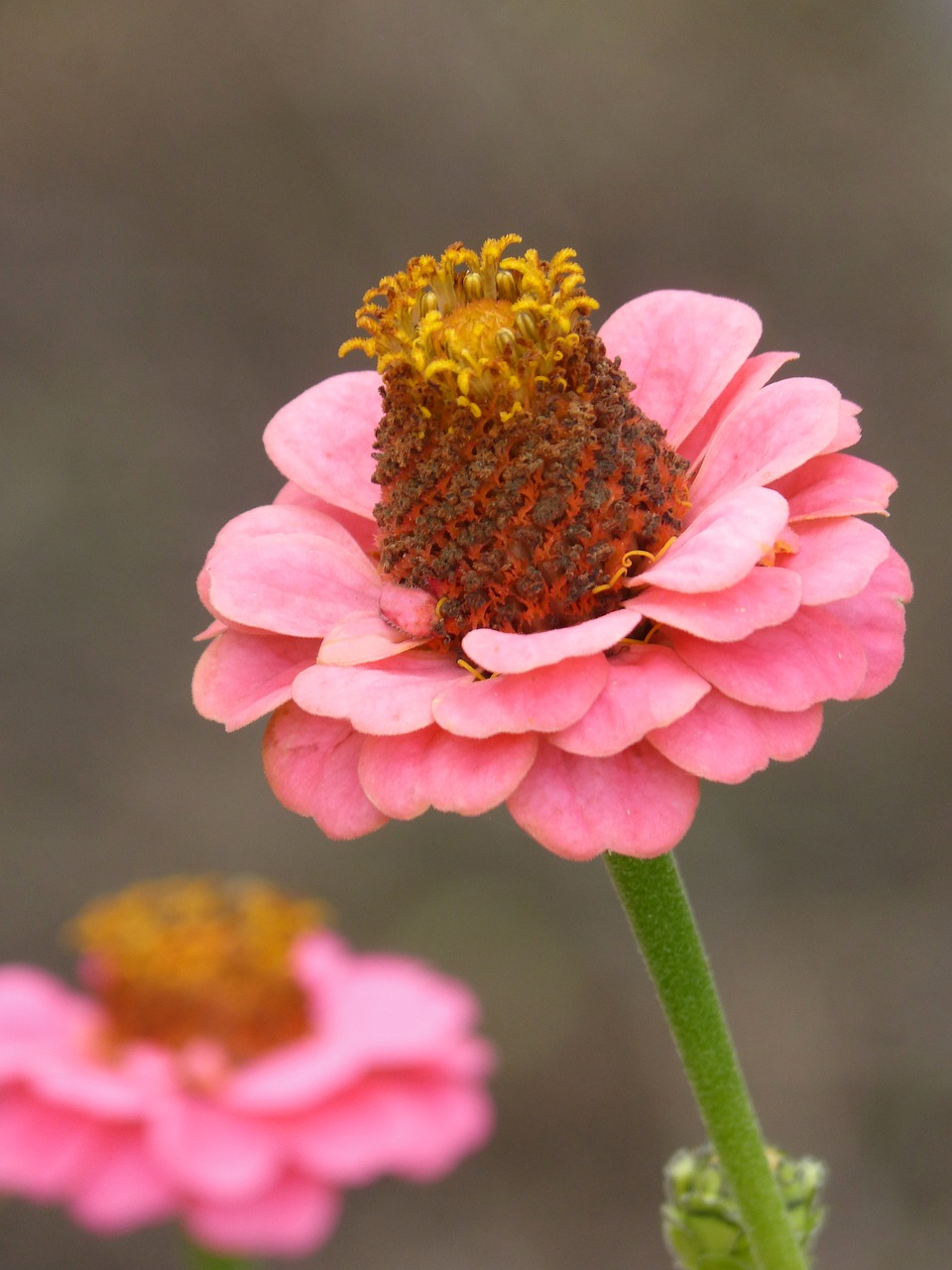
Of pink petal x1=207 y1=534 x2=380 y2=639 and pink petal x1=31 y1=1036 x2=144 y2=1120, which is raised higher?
pink petal x1=207 y1=534 x2=380 y2=639

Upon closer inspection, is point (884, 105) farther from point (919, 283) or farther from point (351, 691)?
point (351, 691)

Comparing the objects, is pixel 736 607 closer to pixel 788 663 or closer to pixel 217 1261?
pixel 788 663

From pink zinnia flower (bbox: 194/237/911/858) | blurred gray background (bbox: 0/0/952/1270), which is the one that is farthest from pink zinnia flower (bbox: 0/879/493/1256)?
blurred gray background (bbox: 0/0/952/1270)

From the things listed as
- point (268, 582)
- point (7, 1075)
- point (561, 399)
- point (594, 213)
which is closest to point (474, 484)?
point (561, 399)

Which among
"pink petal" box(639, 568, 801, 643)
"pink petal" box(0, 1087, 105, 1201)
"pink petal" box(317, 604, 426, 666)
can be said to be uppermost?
"pink petal" box(317, 604, 426, 666)

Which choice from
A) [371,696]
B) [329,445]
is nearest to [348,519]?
[329,445]

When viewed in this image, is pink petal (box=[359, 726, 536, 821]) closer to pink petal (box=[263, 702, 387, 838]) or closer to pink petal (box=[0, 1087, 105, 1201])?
pink petal (box=[263, 702, 387, 838])

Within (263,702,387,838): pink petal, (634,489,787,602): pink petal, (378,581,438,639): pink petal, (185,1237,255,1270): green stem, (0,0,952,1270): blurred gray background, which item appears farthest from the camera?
(0,0,952,1270): blurred gray background

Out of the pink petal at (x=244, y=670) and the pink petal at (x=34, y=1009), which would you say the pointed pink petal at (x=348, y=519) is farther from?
the pink petal at (x=34, y=1009)
